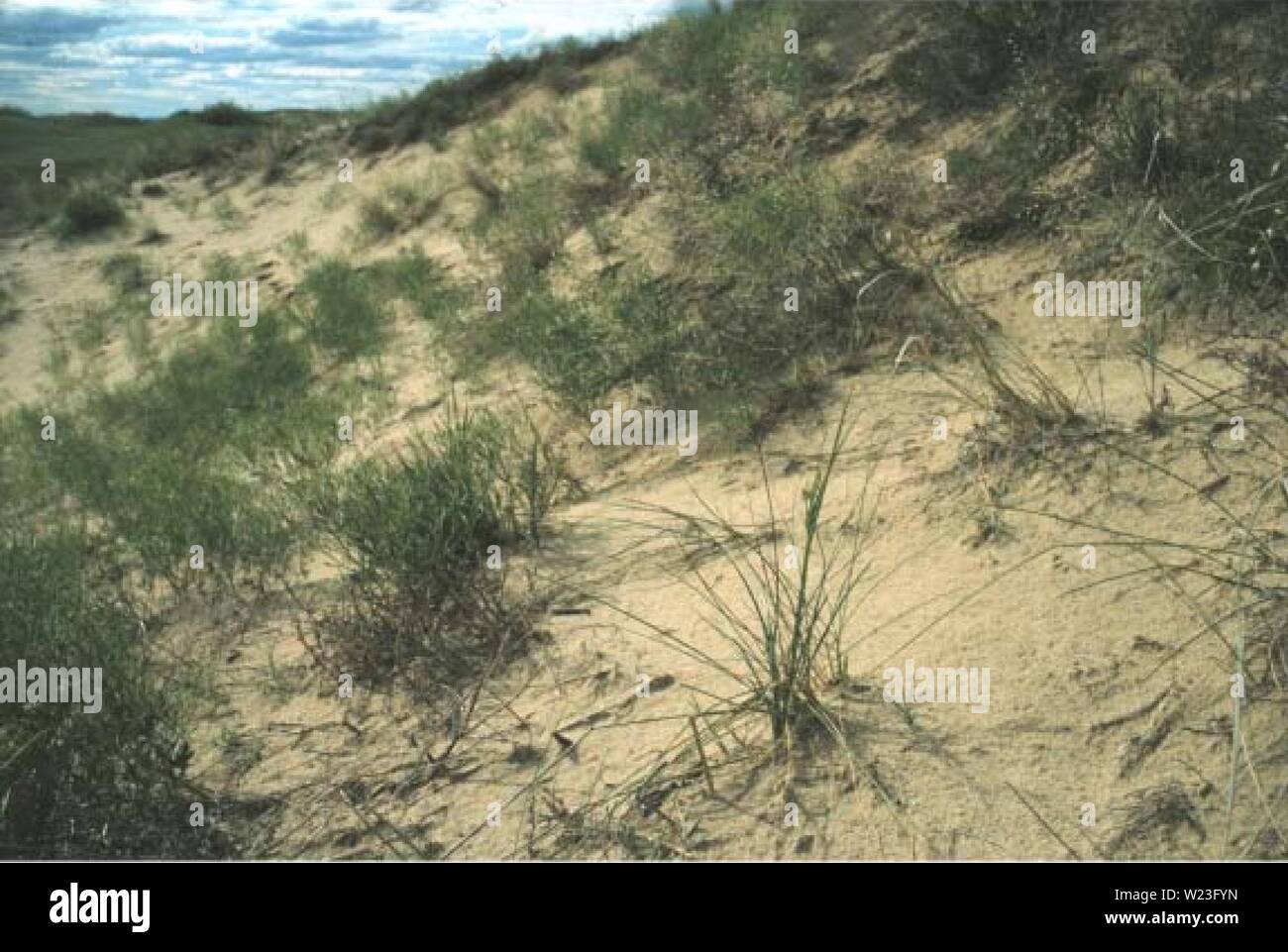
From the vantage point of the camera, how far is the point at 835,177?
6.80 m

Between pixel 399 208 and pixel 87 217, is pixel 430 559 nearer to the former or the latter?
pixel 399 208

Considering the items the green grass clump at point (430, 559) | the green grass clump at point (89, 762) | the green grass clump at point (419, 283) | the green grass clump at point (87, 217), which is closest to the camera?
the green grass clump at point (89, 762)

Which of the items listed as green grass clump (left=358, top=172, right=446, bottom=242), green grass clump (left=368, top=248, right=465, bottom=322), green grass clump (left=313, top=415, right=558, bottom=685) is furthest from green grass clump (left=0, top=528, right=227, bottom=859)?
green grass clump (left=358, top=172, right=446, bottom=242)

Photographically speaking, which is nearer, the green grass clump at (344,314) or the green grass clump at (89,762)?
the green grass clump at (89,762)

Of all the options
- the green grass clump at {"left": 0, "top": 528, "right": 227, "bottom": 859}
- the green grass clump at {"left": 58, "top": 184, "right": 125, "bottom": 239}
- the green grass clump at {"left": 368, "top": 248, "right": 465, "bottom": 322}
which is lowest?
the green grass clump at {"left": 0, "top": 528, "right": 227, "bottom": 859}

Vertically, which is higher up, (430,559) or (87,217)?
(87,217)

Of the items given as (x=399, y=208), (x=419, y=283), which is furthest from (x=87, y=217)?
(x=419, y=283)

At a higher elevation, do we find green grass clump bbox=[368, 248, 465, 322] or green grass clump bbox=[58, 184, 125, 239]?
green grass clump bbox=[58, 184, 125, 239]

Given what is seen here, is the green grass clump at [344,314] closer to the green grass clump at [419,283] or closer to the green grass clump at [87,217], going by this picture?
the green grass clump at [419,283]

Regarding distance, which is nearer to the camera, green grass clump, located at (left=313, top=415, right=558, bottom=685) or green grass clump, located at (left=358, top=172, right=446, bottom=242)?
green grass clump, located at (left=313, top=415, right=558, bottom=685)

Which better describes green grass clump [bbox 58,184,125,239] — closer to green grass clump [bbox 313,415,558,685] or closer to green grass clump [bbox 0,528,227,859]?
green grass clump [bbox 313,415,558,685]

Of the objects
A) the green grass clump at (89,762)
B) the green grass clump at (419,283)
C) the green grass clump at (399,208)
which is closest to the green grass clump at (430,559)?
the green grass clump at (89,762)

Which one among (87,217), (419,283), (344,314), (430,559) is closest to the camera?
(430,559)

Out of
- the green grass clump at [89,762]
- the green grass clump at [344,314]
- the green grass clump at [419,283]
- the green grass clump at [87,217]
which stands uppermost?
the green grass clump at [87,217]
